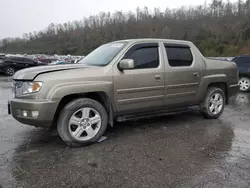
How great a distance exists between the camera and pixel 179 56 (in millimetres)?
4762

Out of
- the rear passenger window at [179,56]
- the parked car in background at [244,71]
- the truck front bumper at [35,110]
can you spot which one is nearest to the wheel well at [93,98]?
the truck front bumper at [35,110]

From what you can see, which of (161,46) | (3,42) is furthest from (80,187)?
(3,42)

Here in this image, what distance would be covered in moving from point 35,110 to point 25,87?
1.38ft

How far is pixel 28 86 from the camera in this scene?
3.43m

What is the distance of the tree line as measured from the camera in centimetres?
4953

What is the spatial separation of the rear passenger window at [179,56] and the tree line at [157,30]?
133 ft

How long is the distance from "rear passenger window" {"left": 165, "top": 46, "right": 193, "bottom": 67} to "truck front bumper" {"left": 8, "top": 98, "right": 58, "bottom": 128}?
2.49 metres

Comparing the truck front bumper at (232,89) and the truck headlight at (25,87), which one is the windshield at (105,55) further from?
the truck front bumper at (232,89)

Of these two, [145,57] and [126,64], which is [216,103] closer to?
[145,57]

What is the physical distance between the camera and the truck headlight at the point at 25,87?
336 cm

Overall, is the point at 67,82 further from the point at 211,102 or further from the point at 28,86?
the point at 211,102

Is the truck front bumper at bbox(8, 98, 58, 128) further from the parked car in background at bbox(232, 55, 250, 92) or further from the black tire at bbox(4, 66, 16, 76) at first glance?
the black tire at bbox(4, 66, 16, 76)

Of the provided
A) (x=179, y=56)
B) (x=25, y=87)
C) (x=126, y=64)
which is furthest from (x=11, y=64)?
(x=126, y=64)

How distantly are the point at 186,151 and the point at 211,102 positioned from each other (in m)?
2.17
